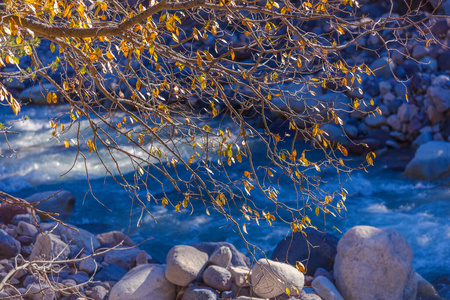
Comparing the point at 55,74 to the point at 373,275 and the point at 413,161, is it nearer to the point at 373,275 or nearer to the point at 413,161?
the point at 413,161

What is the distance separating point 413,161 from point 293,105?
333 cm

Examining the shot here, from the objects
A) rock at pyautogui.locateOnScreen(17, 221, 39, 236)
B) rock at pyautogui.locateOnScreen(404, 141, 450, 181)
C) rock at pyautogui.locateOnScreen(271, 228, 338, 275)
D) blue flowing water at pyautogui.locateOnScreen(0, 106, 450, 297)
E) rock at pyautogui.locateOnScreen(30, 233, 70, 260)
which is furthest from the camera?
rock at pyautogui.locateOnScreen(404, 141, 450, 181)

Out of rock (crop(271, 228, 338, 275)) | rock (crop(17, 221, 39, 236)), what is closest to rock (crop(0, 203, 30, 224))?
rock (crop(17, 221, 39, 236))

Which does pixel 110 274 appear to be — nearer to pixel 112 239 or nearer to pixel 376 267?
pixel 112 239

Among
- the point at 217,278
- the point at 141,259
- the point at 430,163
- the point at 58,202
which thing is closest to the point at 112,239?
the point at 141,259

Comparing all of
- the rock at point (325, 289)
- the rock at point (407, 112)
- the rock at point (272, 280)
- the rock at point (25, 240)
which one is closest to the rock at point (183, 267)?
the rock at point (272, 280)

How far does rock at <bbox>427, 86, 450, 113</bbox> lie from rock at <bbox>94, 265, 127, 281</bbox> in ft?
25.5

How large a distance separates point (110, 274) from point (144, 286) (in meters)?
0.87

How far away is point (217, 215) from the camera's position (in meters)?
7.51

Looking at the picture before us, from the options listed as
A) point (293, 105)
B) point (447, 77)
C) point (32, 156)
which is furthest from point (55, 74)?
point (447, 77)

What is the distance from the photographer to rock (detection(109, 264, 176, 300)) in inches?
174

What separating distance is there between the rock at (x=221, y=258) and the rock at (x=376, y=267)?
3.74 ft

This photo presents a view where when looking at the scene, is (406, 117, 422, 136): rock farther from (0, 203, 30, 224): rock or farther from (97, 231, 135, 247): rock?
(0, 203, 30, 224): rock

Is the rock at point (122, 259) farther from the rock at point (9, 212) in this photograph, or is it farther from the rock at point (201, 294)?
the rock at point (9, 212)
